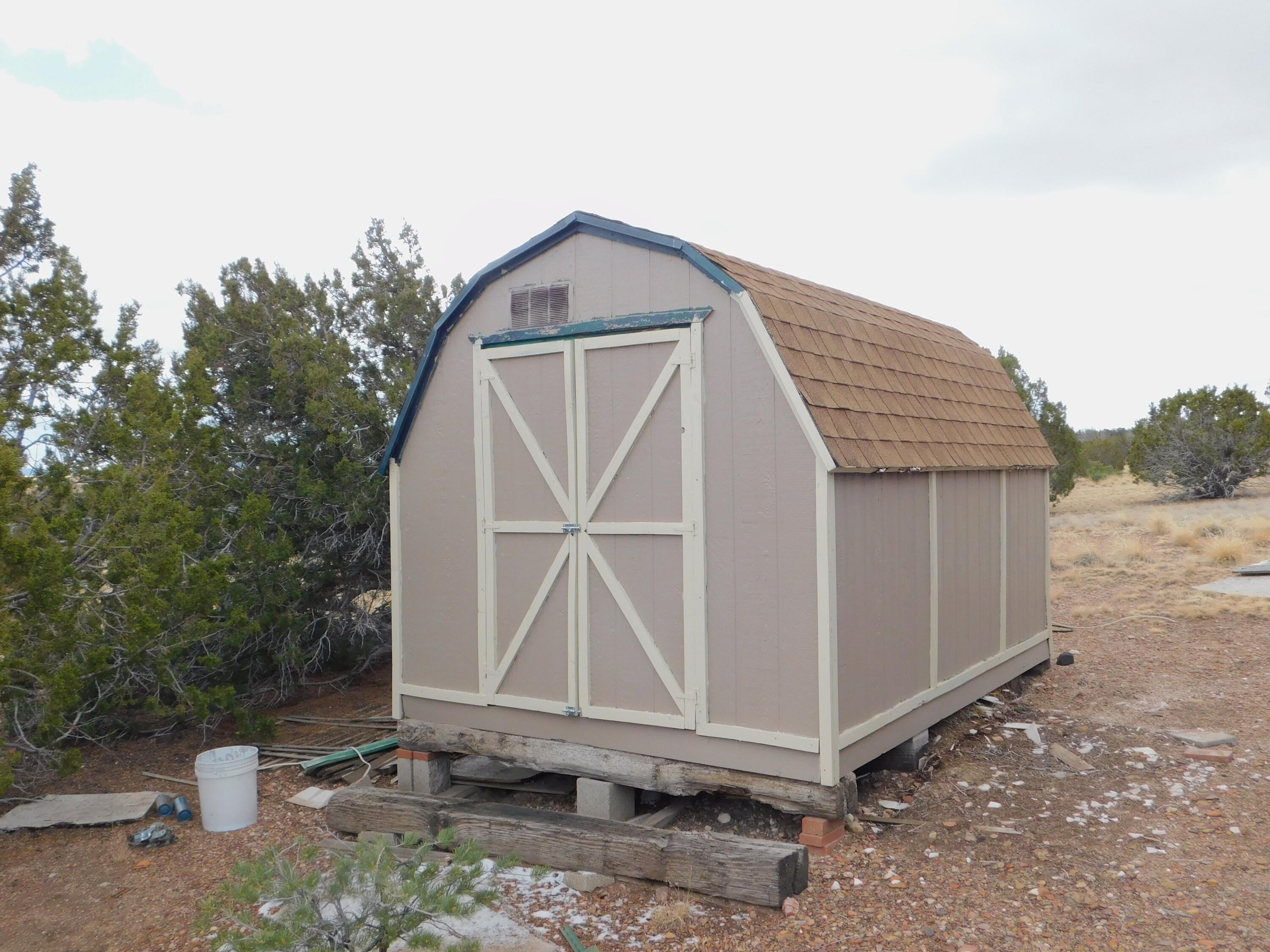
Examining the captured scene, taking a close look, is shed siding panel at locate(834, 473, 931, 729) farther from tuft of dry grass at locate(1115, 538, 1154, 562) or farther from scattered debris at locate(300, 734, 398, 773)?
tuft of dry grass at locate(1115, 538, 1154, 562)

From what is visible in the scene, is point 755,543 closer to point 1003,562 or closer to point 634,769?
point 634,769

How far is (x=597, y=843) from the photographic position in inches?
195

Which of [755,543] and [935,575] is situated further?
[935,575]

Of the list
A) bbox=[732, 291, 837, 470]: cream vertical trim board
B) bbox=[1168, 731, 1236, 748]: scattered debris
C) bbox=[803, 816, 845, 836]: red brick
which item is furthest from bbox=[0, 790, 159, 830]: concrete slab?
bbox=[1168, 731, 1236, 748]: scattered debris

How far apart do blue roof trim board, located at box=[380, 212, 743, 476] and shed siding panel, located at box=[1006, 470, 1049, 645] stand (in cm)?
380

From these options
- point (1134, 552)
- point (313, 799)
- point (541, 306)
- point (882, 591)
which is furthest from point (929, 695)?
point (1134, 552)

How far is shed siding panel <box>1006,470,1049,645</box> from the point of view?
26.1ft

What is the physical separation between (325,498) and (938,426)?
570 centimetres

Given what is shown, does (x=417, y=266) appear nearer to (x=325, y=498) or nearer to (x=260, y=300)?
(x=260, y=300)

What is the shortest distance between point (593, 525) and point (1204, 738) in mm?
4714

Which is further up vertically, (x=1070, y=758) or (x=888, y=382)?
(x=888, y=382)

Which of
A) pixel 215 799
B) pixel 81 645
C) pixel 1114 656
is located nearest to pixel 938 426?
pixel 1114 656

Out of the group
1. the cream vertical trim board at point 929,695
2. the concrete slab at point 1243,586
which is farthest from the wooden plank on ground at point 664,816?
the concrete slab at point 1243,586

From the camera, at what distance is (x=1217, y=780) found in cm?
612
